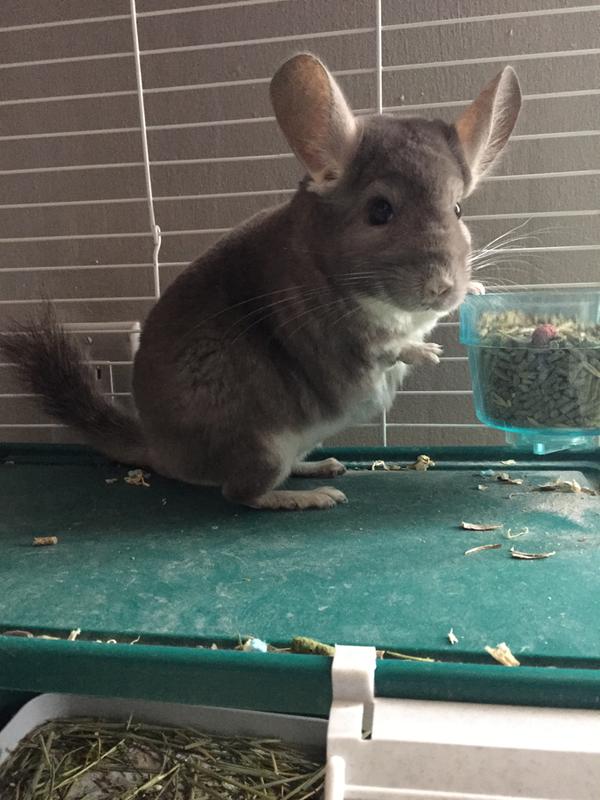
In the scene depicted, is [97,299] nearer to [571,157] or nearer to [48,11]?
[48,11]

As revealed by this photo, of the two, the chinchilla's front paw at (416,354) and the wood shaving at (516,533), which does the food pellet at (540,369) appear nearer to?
the chinchilla's front paw at (416,354)

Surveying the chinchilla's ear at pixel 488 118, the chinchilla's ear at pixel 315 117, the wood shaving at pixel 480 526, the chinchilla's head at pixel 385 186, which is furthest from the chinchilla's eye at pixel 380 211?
the wood shaving at pixel 480 526

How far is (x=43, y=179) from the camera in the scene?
1902 mm

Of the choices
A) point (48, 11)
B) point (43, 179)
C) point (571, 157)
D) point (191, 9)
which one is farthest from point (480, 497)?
point (48, 11)

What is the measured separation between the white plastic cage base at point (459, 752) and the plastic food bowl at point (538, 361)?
0.65 meters

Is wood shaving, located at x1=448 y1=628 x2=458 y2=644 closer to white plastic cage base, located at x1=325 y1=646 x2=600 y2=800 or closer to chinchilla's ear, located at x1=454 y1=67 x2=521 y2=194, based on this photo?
white plastic cage base, located at x1=325 y1=646 x2=600 y2=800

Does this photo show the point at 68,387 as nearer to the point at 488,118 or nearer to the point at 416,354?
the point at 416,354

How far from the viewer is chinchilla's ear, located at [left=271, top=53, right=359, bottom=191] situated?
1137 mm

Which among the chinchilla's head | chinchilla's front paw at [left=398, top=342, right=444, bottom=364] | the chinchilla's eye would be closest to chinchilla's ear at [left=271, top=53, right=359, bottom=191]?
the chinchilla's head

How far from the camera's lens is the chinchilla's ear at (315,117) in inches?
44.8

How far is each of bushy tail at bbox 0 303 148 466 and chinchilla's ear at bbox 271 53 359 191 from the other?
716mm

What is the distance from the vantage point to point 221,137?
1785 millimetres

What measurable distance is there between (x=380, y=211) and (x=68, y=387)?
2.78 feet

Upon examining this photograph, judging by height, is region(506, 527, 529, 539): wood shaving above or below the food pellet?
below
